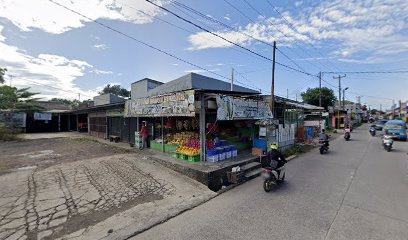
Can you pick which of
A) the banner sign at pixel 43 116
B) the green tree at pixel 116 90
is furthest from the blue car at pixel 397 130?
the green tree at pixel 116 90

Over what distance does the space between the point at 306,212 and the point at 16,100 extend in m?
30.3

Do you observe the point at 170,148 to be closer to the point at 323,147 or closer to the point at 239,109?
the point at 239,109

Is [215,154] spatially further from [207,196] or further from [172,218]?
[172,218]

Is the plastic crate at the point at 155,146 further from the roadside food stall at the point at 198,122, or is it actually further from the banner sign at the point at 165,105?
the banner sign at the point at 165,105

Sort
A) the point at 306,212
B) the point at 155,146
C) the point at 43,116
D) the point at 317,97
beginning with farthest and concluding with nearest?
1. the point at 317,97
2. the point at 43,116
3. the point at 155,146
4. the point at 306,212

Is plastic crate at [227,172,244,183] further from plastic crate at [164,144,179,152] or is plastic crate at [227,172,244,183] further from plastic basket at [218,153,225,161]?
plastic crate at [164,144,179,152]

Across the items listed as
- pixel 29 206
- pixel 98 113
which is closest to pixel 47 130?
pixel 98 113

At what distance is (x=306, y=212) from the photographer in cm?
545

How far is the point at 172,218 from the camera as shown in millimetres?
5332

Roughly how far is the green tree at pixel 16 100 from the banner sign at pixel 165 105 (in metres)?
17.4

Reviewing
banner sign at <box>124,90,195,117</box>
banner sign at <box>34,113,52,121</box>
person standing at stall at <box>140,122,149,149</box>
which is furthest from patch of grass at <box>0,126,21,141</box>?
person standing at stall at <box>140,122,149,149</box>

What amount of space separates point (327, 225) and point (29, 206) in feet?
25.2

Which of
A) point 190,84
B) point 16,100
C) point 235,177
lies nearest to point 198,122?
point 235,177

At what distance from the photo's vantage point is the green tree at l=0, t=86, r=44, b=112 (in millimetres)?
21484
